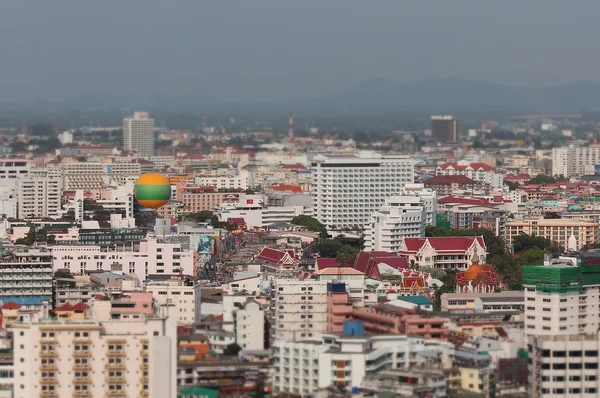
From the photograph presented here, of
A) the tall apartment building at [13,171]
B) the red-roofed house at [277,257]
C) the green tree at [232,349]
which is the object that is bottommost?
the green tree at [232,349]

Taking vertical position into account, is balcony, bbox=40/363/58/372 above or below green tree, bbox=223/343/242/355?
above

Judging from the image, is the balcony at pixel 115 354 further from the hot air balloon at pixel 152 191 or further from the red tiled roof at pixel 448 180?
the red tiled roof at pixel 448 180

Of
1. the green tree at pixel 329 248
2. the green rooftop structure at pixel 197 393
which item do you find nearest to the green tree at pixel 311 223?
the green tree at pixel 329 248

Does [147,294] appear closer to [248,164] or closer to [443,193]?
[443,193]

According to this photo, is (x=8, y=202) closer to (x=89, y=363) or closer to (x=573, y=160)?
(x=89, y=363)

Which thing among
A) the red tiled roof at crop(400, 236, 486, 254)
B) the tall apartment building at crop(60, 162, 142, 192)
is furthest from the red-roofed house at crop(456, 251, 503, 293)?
the tall apartment building at crop(60, 162, 142, 192)

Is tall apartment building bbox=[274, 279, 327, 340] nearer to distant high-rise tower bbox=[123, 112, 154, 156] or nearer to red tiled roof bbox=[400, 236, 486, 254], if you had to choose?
red tiled roof bbox=[400, 236, 486, 254]
